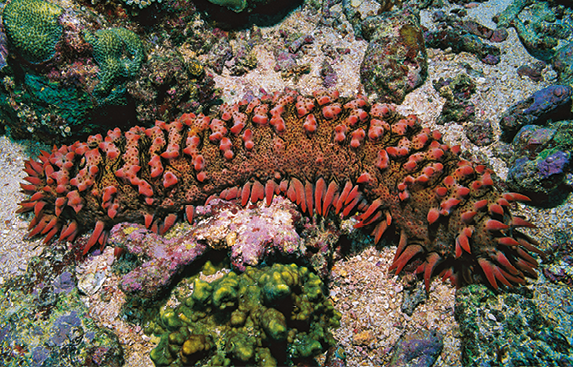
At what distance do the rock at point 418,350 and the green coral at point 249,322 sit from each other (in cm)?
60

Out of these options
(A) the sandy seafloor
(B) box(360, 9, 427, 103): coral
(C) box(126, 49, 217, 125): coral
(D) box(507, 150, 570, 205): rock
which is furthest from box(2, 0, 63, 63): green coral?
(D) box(507, 150, 570, 205): rock

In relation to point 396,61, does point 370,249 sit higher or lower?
lower

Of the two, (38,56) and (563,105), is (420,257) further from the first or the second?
(38,56)

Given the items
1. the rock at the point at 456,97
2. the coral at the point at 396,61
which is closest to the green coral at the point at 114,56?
the coral at the point at 396,61

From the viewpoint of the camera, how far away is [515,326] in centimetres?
250

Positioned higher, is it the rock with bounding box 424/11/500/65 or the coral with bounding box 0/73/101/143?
the rock with bounding box 424/11/500/65

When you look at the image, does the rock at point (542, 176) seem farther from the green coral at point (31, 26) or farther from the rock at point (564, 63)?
the green coral at point (31, 26)

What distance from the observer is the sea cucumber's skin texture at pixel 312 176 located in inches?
105

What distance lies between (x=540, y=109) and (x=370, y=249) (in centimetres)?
271

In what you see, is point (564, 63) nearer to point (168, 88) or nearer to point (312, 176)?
point (312, 176)

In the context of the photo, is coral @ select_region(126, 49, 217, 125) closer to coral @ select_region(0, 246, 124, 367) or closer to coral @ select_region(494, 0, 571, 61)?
coral @ select_region(0, 246, 124, 367)

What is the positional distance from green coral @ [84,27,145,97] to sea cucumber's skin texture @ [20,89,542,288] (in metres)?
0.71

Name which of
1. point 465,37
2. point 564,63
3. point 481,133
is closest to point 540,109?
point 481,133

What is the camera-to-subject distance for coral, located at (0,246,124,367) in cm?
267
